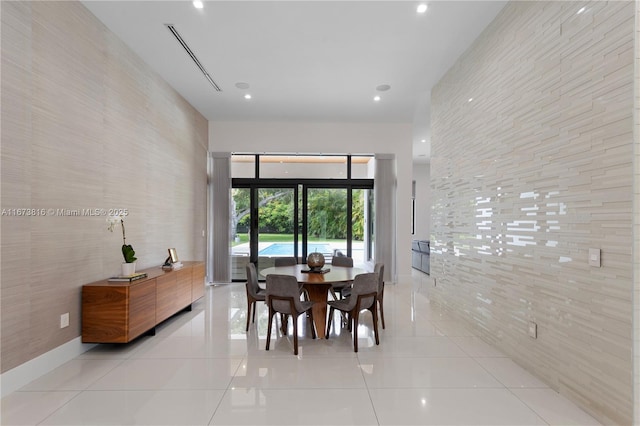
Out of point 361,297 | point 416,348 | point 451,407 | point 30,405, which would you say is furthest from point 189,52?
point 451,407

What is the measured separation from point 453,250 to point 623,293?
248 centimetres

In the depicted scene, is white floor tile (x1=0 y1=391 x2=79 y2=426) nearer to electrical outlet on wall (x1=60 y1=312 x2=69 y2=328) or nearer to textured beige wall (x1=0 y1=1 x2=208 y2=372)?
textured beige wall (x1=0 y1=1 x2=208 y2=372)

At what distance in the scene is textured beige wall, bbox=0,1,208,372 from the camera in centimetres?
256

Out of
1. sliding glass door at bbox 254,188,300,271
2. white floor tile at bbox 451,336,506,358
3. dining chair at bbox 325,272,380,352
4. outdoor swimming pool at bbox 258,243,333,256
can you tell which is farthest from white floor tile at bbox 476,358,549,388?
sliding glass door at bbox 254,188,300,271

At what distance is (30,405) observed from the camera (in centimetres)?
234

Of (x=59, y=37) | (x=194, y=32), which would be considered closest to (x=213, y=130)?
(x=194, y=32)

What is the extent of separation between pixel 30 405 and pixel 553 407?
3.90 metres

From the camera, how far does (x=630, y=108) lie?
2.00 meters

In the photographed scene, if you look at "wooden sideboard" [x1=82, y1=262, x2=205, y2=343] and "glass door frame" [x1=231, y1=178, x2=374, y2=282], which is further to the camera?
"glass door frame" [x1=231, y1=178, x2=374, y2=282]

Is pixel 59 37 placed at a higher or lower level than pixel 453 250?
higher

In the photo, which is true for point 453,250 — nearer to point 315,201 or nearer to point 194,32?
point 315,201

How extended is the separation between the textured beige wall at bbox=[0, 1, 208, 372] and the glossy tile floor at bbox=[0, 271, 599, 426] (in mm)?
598

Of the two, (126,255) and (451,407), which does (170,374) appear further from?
(451,407)

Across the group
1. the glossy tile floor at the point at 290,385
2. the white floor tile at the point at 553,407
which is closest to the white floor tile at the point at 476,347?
the glossy tile floor at the point at 290,385
